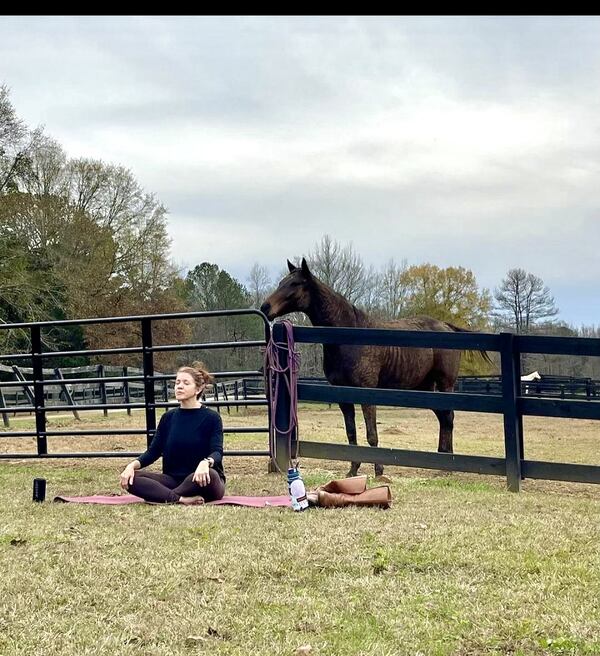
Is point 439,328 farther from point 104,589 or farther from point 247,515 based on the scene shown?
point 104,589

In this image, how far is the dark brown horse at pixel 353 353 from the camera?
7.07 metres

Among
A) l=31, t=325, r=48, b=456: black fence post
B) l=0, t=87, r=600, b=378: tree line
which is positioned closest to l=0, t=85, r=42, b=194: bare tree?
l=0, t=87, r=600, b=378: tree line

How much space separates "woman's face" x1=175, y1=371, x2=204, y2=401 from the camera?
509 cm

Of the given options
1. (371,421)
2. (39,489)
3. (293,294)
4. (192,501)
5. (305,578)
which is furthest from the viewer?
(293,294)

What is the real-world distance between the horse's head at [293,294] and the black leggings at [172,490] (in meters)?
2.57

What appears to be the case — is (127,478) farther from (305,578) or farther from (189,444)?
(305,578)

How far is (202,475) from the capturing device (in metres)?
4.76

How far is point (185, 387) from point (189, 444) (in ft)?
1.28

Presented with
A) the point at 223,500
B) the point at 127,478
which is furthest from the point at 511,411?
the point at 127,478

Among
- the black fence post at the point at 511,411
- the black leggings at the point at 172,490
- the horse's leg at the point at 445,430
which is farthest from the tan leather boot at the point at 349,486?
the horse's leg at the point at 445,430

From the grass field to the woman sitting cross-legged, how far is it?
0.18m

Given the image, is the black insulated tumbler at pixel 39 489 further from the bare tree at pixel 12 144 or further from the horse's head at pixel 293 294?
the bare tree at pixel 12 144
